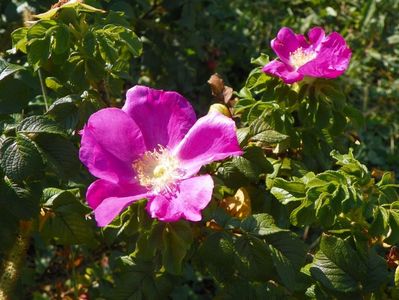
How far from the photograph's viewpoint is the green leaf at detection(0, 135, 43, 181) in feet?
3.69

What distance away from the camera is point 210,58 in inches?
Answer: 119

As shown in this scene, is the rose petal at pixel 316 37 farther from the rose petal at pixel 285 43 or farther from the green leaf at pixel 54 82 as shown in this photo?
the green leaf at pixel 54 82

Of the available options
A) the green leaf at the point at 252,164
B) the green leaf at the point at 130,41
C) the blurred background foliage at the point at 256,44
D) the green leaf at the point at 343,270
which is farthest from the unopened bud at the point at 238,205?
the blurred background foliage at the point at 256,44

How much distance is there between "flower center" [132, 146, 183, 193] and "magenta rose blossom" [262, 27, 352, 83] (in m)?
0.27

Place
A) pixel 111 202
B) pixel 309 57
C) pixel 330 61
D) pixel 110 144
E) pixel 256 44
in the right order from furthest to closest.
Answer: pixel 256 44, pixel 309 57, pixel 330 61, pixel 110 144, pixel 111 202

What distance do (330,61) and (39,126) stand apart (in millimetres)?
559

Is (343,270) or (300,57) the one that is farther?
(300,57)

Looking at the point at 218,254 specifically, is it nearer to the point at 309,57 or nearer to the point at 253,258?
the point at 253,258

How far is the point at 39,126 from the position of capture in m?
1.18

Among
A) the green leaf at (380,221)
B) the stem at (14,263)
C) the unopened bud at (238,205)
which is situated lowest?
the stem at (14,263)

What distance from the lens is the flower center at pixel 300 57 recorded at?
1462 millimetres

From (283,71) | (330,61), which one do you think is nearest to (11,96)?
(283,71)

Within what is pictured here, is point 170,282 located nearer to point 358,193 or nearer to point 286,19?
point 358,193

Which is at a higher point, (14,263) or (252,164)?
(252,164)
